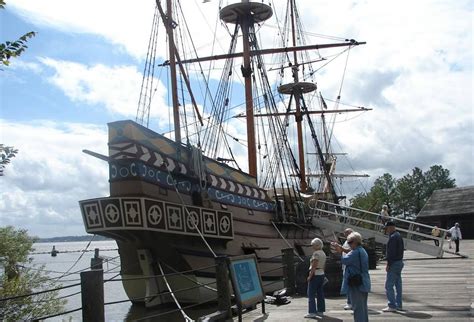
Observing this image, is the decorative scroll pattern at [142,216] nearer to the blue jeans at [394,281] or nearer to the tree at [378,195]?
the blue jeans at [394,281]

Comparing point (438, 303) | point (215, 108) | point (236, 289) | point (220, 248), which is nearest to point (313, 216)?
point (215, 108)

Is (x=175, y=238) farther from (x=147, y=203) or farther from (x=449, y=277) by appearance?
(x=449, y=277)

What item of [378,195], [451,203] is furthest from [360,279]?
[378,195]

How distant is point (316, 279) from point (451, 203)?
135ft

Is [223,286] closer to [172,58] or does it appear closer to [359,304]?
[359,304]

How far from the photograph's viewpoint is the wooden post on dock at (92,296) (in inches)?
223

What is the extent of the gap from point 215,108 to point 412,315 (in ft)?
56.0

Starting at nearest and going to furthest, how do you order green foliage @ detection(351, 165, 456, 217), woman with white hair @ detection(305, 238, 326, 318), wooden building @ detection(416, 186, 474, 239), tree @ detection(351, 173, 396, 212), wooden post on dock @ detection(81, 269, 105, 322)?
wooden post on dock @ detection(81, 269, 105, 322) → woman with white hair @ detection(305, 238, 326, 318) → wooden building @ detection(416, 186, 474, 239) → tree @ detection(351, 173, 396, 212) → green foliage @ detection(351, 165, 456, 217)

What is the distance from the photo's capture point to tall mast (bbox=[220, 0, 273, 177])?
77.4ft

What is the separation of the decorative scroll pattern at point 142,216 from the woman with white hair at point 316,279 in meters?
5.65

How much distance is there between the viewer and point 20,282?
41.7 ft

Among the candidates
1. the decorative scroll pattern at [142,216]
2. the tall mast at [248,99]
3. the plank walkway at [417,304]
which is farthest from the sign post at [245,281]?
the tall mast at [248,99]

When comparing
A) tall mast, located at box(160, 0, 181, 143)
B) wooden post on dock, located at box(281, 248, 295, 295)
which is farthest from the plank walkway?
tall mast, located at box(160, 0, 181, 143)

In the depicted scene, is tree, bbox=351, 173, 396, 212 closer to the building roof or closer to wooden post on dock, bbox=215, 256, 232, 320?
the building roof
